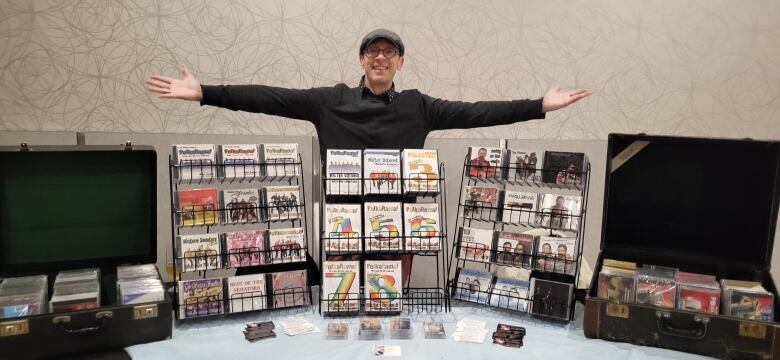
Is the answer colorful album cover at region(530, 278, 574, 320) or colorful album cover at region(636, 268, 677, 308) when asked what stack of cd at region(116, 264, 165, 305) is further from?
colorful album cover at region(636, 268, 677, 308)

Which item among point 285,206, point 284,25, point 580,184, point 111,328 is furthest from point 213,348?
point 284,25

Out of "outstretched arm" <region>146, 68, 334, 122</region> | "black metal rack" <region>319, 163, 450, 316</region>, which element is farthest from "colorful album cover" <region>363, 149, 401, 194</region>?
"outstretched arm" <region>146, 68, 334, 122</region>

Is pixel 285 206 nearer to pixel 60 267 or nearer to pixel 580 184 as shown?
pixel 60 267

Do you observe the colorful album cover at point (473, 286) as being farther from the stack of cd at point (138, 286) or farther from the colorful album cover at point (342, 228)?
the stack of cd at point (138, 286)

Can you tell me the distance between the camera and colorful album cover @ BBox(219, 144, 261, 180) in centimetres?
213

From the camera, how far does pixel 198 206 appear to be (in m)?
2.08

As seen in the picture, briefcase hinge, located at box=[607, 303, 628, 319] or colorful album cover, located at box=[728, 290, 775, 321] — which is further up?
colorful album cover, located at box=[728, 290, 775, 321]

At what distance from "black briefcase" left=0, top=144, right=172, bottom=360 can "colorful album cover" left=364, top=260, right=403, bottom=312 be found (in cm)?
78

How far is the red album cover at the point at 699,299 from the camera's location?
79.7 inches

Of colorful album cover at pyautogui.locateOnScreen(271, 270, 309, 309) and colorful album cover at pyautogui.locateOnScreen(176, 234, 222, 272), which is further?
colorful album cover at pyautogui.locateOnScreen(271, 270, 309, 309)

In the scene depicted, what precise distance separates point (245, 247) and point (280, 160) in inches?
15.3

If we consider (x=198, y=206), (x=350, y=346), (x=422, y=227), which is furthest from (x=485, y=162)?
(x=198, y=206)

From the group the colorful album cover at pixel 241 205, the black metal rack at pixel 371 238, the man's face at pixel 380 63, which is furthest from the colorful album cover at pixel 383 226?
the man's face at pixel 380 63

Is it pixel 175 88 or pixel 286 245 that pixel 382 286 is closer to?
pixel 286 245
